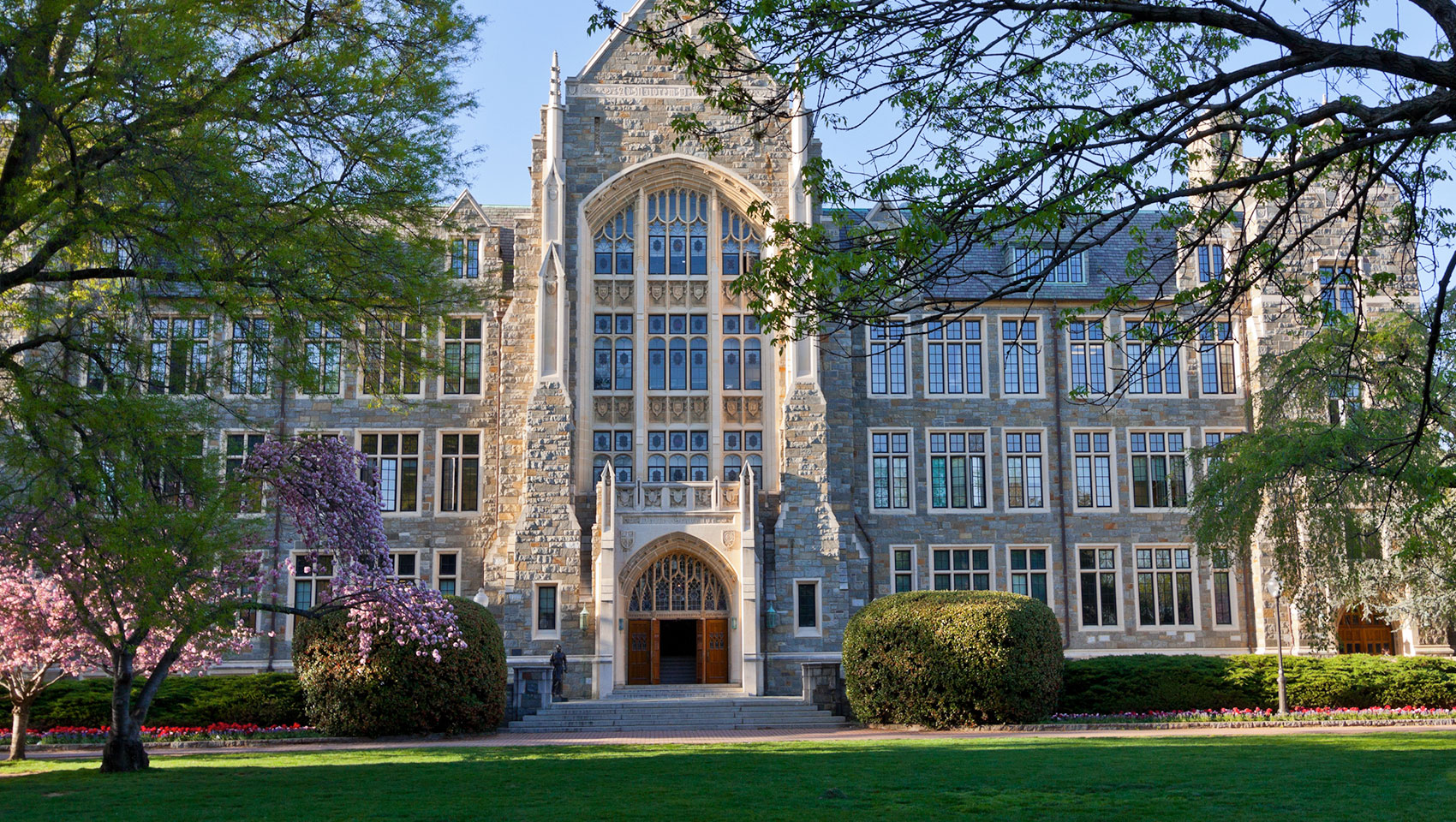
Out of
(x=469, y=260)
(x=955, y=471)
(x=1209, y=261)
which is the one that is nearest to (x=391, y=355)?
(x=469, y=260)

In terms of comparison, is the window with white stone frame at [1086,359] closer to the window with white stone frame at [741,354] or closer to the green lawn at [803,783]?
the window with white stone frame at [741,354]

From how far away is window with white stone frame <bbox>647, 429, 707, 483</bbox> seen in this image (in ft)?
98.3

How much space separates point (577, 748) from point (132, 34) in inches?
459

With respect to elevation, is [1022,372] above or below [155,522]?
above

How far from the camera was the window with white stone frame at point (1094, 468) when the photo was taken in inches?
1261

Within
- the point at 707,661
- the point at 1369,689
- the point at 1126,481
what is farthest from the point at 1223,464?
the point at 707,661

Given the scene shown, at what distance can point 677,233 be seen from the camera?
3091 cm

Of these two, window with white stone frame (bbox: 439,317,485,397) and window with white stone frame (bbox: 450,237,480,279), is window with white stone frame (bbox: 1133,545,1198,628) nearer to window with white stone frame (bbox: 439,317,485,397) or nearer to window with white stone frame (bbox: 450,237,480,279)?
window with white stone frame (bbox: 439,317,485,397)

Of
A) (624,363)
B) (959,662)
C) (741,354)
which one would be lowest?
(959,662)

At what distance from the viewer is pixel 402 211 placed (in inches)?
491

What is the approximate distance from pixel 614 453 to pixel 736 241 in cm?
600

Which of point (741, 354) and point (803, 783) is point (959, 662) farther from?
point (741, 354)

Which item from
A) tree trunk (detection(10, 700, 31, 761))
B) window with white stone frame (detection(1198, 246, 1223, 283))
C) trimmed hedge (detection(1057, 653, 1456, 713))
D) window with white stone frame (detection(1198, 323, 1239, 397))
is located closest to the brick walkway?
tree trunk (detection(10, 700, 31, 761))

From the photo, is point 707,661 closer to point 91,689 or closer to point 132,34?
point 91,689
